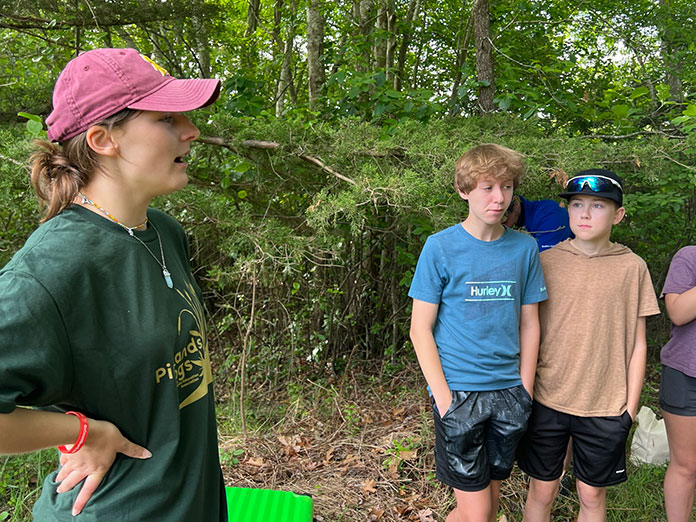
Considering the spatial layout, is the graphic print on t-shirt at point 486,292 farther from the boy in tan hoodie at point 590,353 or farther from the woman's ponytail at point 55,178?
the woman's ponytail at point 55,178

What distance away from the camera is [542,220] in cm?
281

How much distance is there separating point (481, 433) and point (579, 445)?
0.56 metres

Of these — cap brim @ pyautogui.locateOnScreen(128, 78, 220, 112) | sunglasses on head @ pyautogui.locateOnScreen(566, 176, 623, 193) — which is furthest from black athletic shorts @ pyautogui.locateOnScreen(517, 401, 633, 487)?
cap brim @ pyautogui.locateOnScreen(128, 78, 220, 112)

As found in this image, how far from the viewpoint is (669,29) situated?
5094 millimetres

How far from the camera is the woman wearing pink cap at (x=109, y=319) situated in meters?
0.96


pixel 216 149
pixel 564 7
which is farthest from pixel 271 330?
pixel 564 7

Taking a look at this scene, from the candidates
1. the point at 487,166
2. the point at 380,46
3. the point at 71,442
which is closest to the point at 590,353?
the point at 487,166

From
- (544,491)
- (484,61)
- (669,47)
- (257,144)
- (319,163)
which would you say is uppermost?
(669,47)

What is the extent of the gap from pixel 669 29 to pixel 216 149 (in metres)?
4.93

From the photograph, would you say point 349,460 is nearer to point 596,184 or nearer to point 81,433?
point 596,184

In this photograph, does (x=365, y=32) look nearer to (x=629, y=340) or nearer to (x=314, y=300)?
(x=314, y=300)

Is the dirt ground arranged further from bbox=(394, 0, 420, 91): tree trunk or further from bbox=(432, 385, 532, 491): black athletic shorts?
bbox=(394, 0, 420, 91): tree trunk

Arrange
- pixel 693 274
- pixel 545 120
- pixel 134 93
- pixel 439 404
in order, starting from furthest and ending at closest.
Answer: pixel 545 120, pixel 693 274, pixel 439 404, pixel 134 93

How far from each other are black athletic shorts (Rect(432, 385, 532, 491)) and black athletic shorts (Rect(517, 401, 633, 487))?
190 mm
